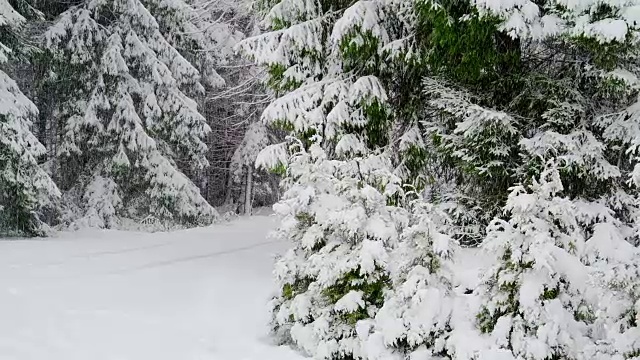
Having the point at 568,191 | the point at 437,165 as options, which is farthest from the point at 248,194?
the point at 568,191

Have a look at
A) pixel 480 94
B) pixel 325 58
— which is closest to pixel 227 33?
pixel 325 58

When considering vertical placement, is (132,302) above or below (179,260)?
above

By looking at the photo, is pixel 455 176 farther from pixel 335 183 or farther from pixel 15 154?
pixel 15 154

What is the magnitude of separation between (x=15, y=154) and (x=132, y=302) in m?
5.34

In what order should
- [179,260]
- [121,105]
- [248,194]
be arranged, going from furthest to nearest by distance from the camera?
[248,194]
[121,105]
[179,260]

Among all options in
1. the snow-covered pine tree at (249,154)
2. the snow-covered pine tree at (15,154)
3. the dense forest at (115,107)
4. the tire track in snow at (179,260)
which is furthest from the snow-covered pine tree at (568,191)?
the snow-covered pine tree at (249,154)

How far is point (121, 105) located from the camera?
14305 mm

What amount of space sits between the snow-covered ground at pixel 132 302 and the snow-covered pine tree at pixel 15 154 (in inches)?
47.2

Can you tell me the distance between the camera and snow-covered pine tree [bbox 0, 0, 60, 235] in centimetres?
1002

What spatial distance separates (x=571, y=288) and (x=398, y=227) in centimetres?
157

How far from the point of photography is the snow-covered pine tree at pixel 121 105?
13.9m

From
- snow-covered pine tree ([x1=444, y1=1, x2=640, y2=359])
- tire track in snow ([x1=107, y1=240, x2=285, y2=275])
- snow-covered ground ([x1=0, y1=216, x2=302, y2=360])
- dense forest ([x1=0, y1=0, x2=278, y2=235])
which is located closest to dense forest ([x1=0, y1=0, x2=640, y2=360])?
snow-covered pine tree ([x1=444, y1=1, x2=640, y2=359])

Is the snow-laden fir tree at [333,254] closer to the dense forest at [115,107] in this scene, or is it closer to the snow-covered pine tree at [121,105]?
the dense forest at [115,107]

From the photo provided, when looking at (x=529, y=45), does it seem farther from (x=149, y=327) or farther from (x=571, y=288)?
(x=149, y=327)
